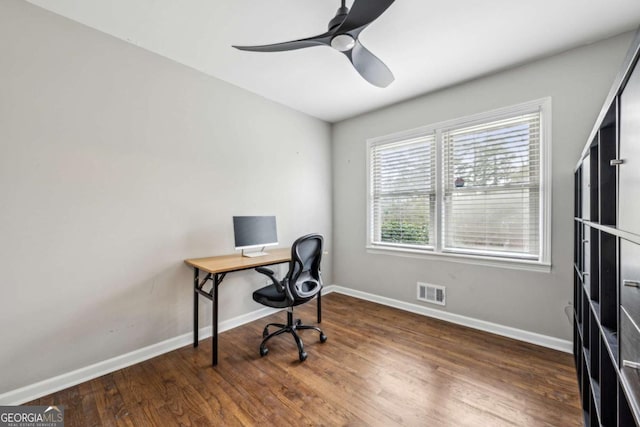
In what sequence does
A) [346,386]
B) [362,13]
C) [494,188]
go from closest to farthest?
[362,13], [346,386], [494,188]

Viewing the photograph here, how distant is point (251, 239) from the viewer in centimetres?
275

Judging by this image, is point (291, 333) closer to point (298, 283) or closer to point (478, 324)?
point (298, 283)

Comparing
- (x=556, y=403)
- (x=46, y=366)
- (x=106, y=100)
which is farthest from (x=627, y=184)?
(x=46, y=366)

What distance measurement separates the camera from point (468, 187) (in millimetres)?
2848

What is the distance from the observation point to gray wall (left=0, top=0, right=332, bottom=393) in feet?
5.74

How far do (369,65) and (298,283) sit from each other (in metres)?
1.81

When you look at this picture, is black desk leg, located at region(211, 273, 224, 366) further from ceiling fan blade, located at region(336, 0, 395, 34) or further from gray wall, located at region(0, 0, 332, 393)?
ceiling fan blade, located at region(336, 0, 395, 34)

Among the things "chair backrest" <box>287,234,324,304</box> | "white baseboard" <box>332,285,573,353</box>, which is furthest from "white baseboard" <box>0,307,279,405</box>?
"white baseboard" <box>332,285,573,353</box>

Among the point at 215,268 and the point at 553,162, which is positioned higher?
the point at 553,162

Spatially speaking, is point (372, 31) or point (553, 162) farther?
point (553, 162)

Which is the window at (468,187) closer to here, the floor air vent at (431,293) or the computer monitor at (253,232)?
the floor air vent at (431,293)

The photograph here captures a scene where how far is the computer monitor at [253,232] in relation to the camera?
2654 millimetres

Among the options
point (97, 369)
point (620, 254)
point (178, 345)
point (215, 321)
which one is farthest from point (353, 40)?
point (97, 369)

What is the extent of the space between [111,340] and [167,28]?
2438mm
